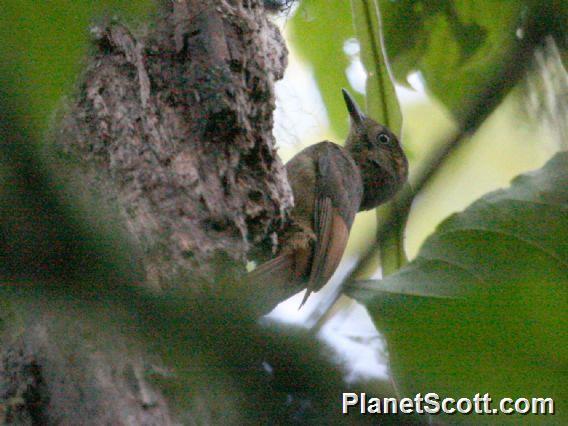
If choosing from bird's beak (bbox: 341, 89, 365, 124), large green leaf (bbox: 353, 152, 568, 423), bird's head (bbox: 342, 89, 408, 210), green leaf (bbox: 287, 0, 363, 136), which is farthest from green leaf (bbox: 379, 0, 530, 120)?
bird's head (bbox: 342, 89, 408, 210)

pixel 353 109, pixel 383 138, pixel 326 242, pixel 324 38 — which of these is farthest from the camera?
pixel 383 138

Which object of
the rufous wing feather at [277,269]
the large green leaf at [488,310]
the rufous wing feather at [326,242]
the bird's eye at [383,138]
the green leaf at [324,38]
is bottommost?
the large green leaf at [488,310]

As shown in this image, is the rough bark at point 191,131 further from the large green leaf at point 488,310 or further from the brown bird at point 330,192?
the large green leaf at point 488,310

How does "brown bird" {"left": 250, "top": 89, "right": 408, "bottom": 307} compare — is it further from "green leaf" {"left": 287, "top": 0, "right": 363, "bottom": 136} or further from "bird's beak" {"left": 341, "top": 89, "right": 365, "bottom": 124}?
"green leaf" {"left": 287, "top": 0, "right": 363, "bottom": 136}

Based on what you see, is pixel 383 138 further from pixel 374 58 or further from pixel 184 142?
pixel 184 142

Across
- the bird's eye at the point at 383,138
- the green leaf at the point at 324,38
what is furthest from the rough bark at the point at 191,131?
the bird's eye at the point at 383,138

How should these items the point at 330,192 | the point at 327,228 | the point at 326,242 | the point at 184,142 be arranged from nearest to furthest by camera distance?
the point at 184,142 < the point at 326,242 < the point at 327,228 < the point at 330,192

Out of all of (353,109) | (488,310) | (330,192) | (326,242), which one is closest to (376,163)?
(353,109)
